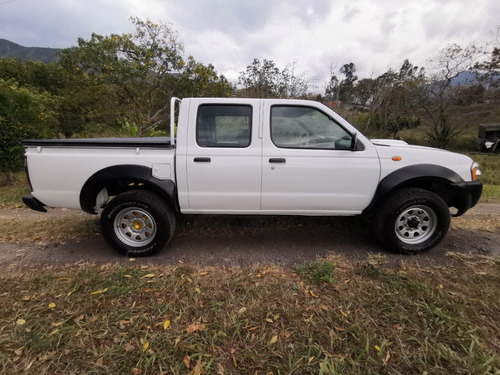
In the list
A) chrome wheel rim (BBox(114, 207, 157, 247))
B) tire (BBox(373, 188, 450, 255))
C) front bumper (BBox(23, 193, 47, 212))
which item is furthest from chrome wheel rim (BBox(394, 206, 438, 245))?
front bumper (BBox(23, 193, 47, 212))

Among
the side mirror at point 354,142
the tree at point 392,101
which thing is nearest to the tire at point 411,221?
the side mirror at point 354,142

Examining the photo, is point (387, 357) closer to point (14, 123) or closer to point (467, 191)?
point (467, 191)

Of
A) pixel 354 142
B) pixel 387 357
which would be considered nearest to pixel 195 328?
pixel 387 357

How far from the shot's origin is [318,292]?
2.48 metres

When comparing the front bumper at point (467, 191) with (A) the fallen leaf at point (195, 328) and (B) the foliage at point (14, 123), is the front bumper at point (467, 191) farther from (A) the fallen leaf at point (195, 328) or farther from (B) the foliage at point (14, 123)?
(B) the foliage at point (14, 123)


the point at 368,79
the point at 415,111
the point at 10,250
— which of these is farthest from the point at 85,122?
the point at 415,111

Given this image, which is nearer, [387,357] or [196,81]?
[387,357]

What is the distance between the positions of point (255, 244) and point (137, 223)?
151cm

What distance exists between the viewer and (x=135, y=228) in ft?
10.5

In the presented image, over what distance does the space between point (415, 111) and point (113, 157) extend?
16.7 metres

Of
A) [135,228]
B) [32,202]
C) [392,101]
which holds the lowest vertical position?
[135,228]

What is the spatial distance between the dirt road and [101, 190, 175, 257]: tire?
0.17 metres

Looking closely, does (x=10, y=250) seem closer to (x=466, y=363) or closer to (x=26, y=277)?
(x=26, y=277)

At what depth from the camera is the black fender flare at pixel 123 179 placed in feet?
9.77
